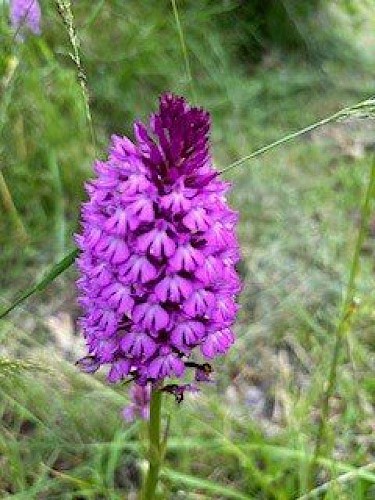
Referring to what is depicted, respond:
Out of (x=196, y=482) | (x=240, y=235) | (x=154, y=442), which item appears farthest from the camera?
(x=240, y=235)

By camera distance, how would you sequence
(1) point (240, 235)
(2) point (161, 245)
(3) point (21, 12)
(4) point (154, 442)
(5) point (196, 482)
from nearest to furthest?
(2) point (161, 245), (4) point (154, 442), (5) point (196, 482), (3) point (21, 12), (1) point (240, 235)

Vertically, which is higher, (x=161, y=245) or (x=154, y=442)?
(x=161, y=245)

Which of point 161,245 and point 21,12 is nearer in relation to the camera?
point 161,245

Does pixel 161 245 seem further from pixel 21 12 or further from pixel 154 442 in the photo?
pixel 21 12

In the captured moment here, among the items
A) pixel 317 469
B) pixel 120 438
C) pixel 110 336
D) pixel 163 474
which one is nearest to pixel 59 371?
pixel 120 438

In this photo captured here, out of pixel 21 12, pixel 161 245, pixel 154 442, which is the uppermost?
pixel 21 12

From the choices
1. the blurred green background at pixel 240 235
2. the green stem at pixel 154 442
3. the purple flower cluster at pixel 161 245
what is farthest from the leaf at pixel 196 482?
the purple flower cluster at pixel 161 245

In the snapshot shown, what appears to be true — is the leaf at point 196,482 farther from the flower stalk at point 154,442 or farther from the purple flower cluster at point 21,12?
the purple flower cluster at point 21,12

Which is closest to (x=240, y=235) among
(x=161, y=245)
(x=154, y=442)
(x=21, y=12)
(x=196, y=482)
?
(x=21, y=12)

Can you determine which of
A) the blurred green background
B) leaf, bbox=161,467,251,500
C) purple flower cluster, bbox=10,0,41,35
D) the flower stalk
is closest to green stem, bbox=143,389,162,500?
the flower stalk
